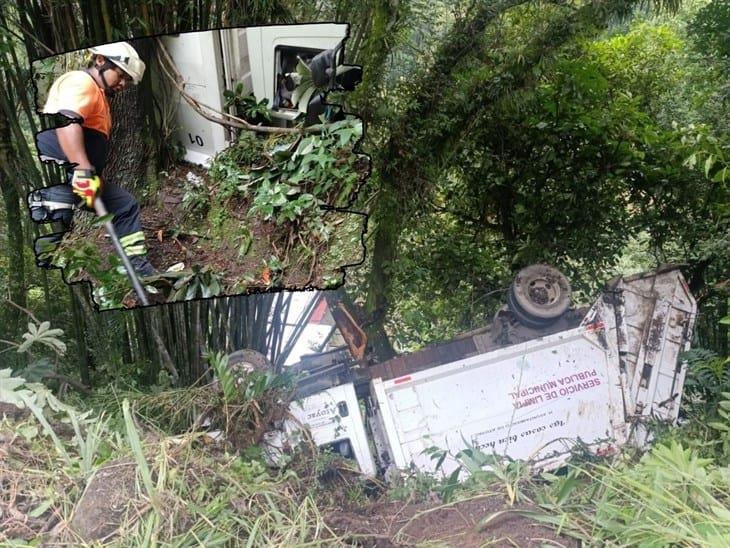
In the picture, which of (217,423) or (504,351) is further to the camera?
(504,351)

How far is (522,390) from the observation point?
239cm

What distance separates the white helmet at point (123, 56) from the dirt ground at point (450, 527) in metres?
1.26

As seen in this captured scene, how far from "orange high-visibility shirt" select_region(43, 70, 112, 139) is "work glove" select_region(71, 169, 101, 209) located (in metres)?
0.13

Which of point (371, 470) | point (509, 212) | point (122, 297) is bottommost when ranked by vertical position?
point (371, 470)

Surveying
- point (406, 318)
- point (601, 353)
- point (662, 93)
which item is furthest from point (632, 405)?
point (662, 93)

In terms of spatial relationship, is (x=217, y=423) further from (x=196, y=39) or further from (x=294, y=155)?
(x=196, y=39)

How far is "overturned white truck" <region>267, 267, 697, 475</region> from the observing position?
2.30 m

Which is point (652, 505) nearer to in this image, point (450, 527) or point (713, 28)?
point (450, 527)

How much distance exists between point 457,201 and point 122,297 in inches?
68.5

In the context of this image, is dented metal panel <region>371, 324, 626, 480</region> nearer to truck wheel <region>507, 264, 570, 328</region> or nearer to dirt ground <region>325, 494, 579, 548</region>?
truck wheel <region>507, 264, 570, 328</region>

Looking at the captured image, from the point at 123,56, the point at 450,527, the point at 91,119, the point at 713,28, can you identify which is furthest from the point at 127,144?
the point at 713,28

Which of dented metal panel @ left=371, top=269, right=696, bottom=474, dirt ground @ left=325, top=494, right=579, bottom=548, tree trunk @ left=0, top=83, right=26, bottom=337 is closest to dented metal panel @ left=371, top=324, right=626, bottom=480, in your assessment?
dented metal panel @ left=371, top=269, right=696, bottom=474

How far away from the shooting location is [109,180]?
1.70 meters

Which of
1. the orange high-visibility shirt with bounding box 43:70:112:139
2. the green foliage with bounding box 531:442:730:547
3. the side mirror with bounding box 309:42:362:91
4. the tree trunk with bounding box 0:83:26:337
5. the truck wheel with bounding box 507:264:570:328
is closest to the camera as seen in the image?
the green foliage with bounding box 531:442:730:547
